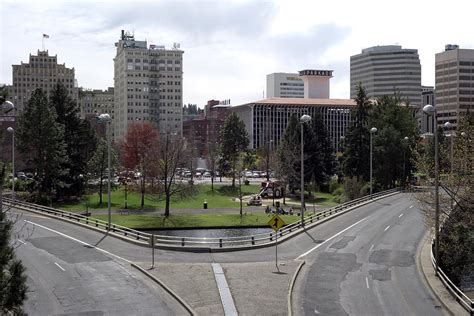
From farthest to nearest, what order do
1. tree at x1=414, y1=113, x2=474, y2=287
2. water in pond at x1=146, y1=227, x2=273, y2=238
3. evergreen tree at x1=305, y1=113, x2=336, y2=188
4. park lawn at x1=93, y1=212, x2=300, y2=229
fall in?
1. evergreen tree at x1=305, y1=113, x2=336, y2=188
2. park lawn at x1=93, y1=212, x2=300, y2=229
3. water in pond at x1=146, y1=227, x2=273, y2=238
4. tree at x1=414, y1=113, x2=474, y2=287

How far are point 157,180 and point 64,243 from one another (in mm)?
31520

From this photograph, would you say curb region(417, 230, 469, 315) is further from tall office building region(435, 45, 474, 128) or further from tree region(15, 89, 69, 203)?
tall office building region(435, 45, 474, 128)

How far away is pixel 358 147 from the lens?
3162 inches

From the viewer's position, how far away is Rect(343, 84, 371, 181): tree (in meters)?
79.9

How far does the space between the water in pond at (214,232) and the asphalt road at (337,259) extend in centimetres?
794

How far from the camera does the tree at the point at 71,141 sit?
7177 centimetres

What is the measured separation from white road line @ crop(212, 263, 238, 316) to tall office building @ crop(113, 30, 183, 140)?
168 m

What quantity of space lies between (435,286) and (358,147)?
5413 cm

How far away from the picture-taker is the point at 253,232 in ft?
171

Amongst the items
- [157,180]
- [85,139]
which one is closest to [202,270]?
[157,180]

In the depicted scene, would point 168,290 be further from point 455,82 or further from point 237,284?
point 455,82

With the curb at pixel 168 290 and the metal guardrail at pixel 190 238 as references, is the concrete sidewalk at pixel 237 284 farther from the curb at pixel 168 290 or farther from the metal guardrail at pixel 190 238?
the metal guardrail at pixel 190 238

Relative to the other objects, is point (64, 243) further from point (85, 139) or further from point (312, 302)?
point (85, 139)

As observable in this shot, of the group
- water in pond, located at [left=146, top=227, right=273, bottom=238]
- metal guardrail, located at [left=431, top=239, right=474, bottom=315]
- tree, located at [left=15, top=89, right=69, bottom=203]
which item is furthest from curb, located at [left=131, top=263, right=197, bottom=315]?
tree, located at [left=15, top=89, right=69, bottom=203]
